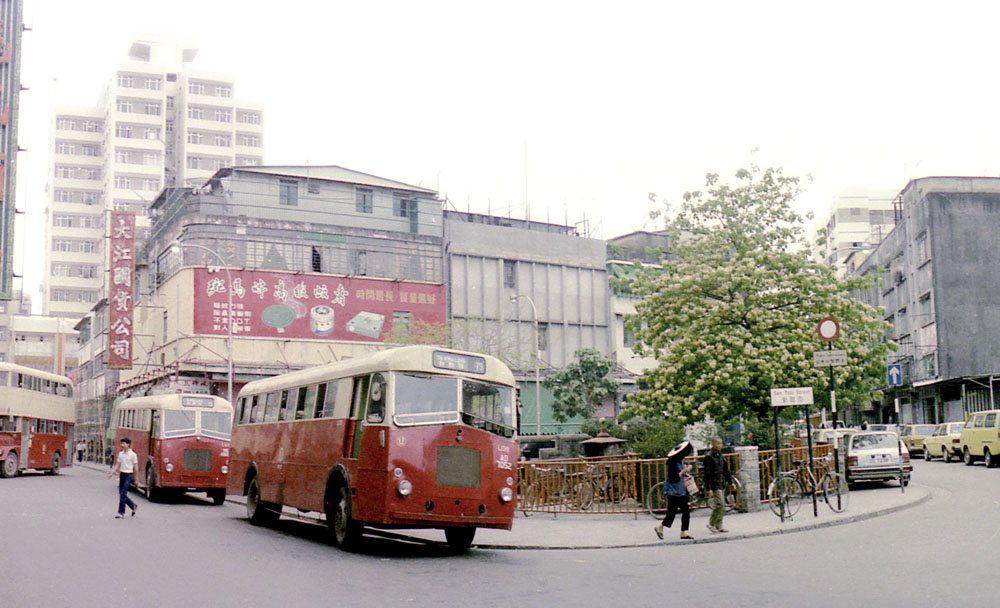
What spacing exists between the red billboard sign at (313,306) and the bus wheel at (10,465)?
12167mm

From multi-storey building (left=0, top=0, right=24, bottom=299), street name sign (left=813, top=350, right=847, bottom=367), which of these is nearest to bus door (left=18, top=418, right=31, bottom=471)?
multi-storey building (left=0, top=0, right=24, bottom=299)

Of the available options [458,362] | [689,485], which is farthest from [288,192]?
[689,485]

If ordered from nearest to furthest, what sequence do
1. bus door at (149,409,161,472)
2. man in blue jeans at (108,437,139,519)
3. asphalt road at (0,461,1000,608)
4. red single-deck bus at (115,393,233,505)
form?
asphalt road at (0,461,1000,608) → man in blue jeans at (108,437,139,519) → red single-deck bus at (115,393,233,505) → bus door at (149,409,161,472)

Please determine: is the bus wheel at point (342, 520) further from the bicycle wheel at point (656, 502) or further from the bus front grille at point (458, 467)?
the bicycle wheel at point (656, 502)

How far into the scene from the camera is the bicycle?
60.6ft

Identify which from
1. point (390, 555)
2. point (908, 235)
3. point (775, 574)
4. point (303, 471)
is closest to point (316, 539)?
point (303, 471)

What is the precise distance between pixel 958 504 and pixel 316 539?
1329cm

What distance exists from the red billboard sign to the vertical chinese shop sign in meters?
3.94

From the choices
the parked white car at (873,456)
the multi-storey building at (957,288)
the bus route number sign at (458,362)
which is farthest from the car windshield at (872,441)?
the multi-storey building at (957,288)

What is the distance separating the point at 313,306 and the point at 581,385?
15.1 m

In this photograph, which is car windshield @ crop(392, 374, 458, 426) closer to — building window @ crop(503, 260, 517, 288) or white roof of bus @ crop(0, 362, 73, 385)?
white roof of bus @ crop(0, 362, 73, 385)

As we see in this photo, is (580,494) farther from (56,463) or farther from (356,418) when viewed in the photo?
(56,463)

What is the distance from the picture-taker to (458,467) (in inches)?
573

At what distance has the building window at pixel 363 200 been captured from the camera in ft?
188
